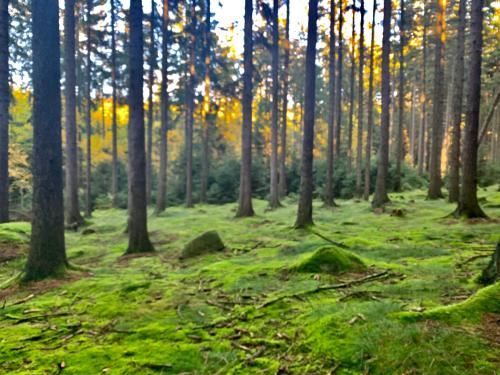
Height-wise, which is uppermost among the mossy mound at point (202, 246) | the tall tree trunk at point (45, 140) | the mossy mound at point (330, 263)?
the tall tree trunk at point (45, 140)

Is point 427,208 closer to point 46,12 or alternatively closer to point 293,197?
point 293,197

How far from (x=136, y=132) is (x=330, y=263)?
21.1 ft

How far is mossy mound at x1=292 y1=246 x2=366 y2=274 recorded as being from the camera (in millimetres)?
6422

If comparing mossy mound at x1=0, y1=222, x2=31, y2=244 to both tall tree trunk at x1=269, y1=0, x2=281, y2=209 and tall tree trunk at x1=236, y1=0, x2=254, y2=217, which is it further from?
tall tree trunk at x1=269, y1=0, x2=281, y2=209

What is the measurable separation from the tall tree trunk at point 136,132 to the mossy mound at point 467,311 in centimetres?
788

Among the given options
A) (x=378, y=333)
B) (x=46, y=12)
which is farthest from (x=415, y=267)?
(x=46, y=12)

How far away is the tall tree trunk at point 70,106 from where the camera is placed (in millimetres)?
14391

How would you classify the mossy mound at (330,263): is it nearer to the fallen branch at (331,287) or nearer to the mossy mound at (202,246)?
the fallen branch at (331,287)

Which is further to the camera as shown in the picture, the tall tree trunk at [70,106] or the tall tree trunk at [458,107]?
the tall tree trunk at [458,107]

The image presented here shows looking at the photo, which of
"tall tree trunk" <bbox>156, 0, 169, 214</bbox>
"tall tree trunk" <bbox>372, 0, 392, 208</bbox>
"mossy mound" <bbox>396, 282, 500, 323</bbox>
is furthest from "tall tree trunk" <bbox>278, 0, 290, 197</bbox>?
"mossy mound" <bbox>396, 282, 500, 323</bbox>

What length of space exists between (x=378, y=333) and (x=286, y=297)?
179 centimetres

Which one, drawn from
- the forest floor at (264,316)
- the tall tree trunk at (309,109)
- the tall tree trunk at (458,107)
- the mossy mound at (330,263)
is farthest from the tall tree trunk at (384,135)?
the mossy mound at (330,263)

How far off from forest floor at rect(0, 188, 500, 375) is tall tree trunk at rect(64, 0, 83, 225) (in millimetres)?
8100

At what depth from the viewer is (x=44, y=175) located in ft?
23.9
